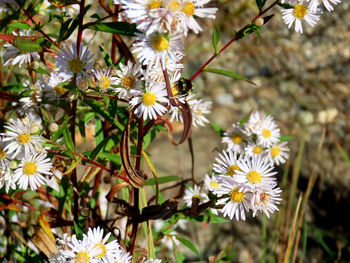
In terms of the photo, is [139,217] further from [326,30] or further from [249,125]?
[326,30]

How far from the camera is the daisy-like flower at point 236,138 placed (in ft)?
3.14

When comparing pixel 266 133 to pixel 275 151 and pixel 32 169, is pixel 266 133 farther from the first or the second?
pixel 32 169

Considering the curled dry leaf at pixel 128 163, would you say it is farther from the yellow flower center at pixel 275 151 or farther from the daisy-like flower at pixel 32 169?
the yellow flower center at pixel 275 151

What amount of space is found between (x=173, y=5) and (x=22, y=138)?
1.15 ft

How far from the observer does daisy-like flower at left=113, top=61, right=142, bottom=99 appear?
0.70 meters

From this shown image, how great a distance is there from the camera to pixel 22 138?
0.72 m

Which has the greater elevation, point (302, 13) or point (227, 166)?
point (302, 13)

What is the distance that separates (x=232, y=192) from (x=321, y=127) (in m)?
Result: 1.64

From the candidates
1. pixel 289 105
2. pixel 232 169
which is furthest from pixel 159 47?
pixel 289 105

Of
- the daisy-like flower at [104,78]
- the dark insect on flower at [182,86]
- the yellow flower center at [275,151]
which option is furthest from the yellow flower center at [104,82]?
the yellow flower center at [275,151]

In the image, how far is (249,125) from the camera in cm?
98

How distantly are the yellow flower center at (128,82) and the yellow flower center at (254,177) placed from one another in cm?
24

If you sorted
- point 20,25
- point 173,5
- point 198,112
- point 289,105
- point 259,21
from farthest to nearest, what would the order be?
1. point 289,105
2. point 198,112
3. point 20,25
4. point 259,21
5. point 173,5

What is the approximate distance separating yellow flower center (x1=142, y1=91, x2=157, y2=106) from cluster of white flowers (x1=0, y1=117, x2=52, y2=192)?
0.62 feet
